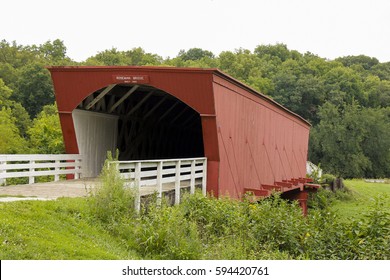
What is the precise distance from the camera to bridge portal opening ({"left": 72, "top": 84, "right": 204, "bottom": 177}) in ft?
60.7

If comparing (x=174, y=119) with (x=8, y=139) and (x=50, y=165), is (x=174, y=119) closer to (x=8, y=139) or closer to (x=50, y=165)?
(x=50, y=165)

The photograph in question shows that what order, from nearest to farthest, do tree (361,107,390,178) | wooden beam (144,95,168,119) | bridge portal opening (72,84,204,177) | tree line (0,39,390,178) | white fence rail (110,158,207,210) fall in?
1. white fence rail (110,158,207,210)
2. bridge portal opening (72,84,204,177)
3. wooden beam (144,95,168,119)
4. tree line (0,39,390,178)
5. tree (361,107,390,178)

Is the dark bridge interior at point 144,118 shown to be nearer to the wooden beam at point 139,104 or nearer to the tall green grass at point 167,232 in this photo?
the wooden beam at point 139,104

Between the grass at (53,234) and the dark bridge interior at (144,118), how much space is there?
7832 mm

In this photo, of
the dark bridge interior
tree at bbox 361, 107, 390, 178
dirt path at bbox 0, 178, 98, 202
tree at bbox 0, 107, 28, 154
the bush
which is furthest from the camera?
tree at bbox 361, 107, 390, 178

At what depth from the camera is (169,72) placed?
16.1 m

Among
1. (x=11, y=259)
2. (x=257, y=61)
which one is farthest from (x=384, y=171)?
(x=11, y=259)

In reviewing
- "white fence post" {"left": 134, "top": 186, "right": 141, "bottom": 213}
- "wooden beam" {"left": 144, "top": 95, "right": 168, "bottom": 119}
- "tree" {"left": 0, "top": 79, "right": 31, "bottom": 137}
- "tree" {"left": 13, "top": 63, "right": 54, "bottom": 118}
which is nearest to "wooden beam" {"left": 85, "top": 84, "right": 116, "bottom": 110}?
"wooden beam" {"left": 144, "top": 95, "right": 168, "bottom": 119}

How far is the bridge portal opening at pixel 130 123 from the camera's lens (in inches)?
728

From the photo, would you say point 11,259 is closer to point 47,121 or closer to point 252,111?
point 252,111

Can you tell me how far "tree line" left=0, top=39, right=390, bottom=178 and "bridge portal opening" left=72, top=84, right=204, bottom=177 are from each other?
6.94m

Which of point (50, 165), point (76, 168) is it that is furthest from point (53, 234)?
point (76, 168)

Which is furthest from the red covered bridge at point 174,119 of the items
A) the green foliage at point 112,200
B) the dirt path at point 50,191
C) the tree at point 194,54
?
the tree at point 194,54

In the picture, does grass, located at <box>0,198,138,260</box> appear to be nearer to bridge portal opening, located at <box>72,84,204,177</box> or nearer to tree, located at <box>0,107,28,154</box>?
bridge portal opening, located at <box>72,84,204,177</box>
